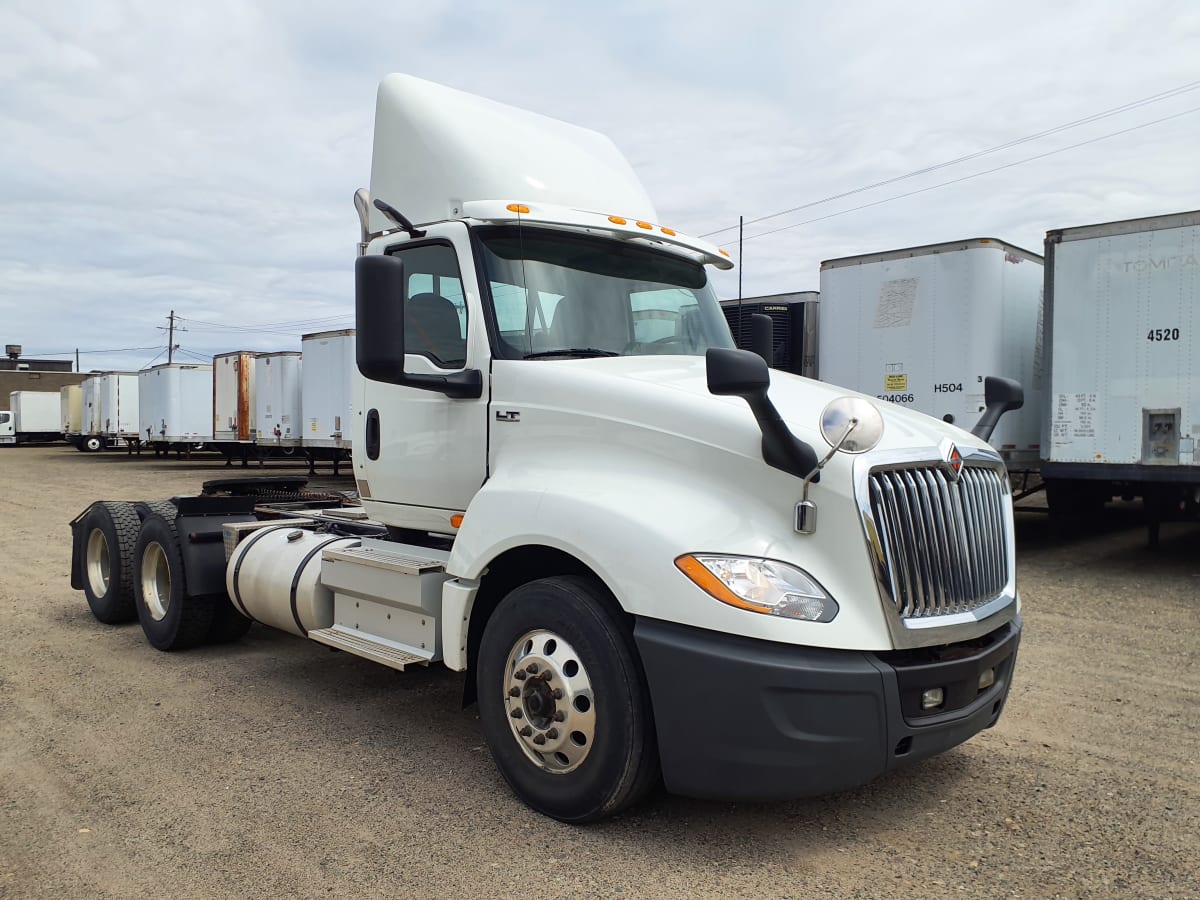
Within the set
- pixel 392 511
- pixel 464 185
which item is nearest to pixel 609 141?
pixel 464 185

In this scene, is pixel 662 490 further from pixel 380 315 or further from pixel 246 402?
pixel 246 402

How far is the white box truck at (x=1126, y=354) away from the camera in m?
9.30

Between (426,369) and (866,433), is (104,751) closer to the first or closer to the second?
(426,369)

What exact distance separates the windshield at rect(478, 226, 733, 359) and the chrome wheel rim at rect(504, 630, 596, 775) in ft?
4.56

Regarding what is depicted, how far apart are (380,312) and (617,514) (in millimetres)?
1338

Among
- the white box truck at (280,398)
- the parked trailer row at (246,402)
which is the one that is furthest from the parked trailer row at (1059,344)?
the white box truck at (280,398)

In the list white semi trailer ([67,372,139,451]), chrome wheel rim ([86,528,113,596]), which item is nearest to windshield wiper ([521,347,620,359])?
chrome wheel rim ([86,528,113,596])

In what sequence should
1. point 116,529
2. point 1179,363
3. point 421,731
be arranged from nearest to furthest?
point 421,731 < point 116,529 < point 1179,363

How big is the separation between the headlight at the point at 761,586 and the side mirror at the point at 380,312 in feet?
5.04

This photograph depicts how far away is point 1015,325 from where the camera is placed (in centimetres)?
1101

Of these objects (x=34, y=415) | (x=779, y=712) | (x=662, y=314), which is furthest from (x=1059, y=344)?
(x=34, y=415)

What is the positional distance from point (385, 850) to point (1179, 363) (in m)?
9.17

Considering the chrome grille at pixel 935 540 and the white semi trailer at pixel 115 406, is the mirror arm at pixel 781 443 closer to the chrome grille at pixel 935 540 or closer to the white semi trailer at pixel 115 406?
the chrome grille at pixel 935 540

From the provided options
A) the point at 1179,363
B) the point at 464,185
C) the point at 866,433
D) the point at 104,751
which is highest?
the point at 464,185
